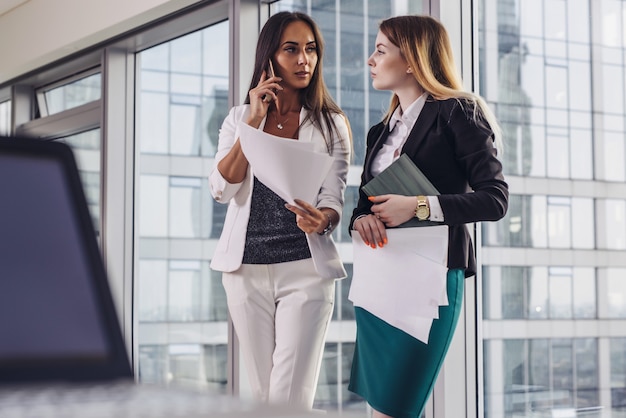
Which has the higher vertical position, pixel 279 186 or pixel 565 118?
pixel 565 118

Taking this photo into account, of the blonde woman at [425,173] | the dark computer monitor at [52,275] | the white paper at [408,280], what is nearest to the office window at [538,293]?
the blonde woman at [425,173]

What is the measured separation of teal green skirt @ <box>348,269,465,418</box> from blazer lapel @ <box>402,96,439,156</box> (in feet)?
0.91

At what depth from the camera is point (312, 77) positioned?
227cm

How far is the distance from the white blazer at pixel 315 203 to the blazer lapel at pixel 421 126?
319 millimetres

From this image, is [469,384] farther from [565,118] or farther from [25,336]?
[25,336]

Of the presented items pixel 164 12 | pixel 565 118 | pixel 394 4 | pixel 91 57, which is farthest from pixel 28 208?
pixel 91 57

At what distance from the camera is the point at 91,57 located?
4883 mm

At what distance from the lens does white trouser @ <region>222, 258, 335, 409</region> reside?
212cm

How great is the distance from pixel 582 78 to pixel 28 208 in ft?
7.37

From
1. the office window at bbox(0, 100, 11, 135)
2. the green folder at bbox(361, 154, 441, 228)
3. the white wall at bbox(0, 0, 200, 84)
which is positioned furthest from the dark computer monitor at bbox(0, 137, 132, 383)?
the office window at bbox(0, 100, 11, 135)

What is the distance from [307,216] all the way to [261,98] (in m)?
0.35

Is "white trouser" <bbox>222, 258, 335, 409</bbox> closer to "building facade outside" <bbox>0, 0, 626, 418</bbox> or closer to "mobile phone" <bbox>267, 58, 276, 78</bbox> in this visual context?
"building facade outside" <bbox>0, 0, 626, 418</bbox>

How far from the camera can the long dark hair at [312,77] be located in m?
2.21

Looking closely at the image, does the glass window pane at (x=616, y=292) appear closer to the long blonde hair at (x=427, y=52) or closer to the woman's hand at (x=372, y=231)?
the long blonde hair at (x=427, y=52)
